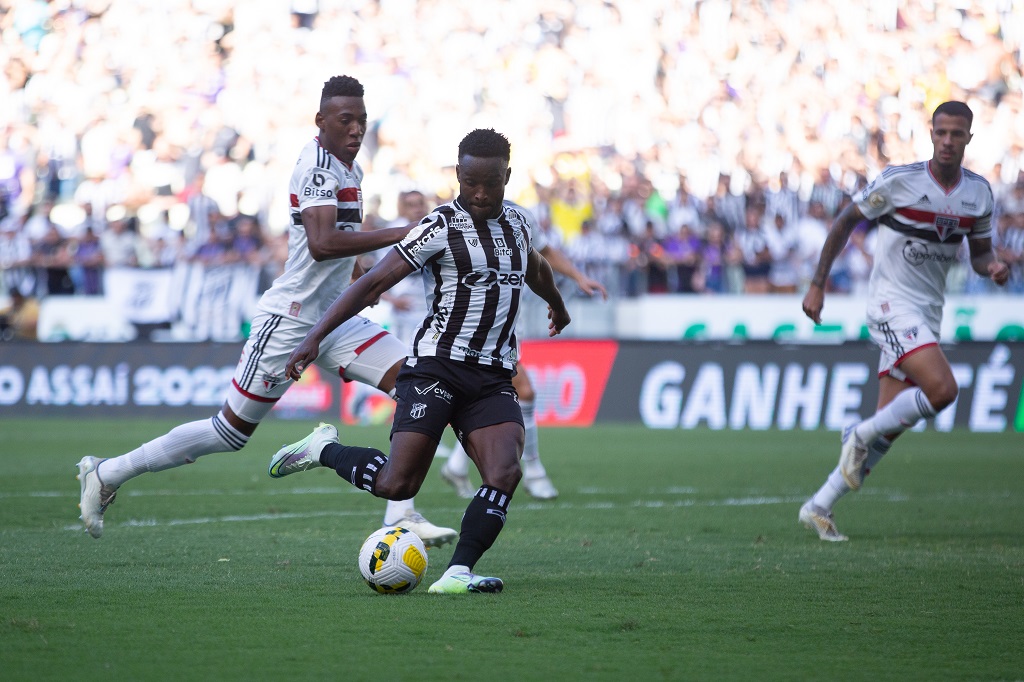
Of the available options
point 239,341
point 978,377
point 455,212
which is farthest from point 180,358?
point 455,212

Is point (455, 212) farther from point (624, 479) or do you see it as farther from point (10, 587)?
point (624, 479)

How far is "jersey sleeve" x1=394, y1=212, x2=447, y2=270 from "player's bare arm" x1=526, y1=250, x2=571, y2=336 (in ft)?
1.74

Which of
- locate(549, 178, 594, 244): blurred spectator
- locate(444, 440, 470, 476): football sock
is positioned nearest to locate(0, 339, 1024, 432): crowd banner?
locate(549, 178, 594, 244): blurred spectator

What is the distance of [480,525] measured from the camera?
588cm

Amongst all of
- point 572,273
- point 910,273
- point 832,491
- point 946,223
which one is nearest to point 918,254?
point 910,273

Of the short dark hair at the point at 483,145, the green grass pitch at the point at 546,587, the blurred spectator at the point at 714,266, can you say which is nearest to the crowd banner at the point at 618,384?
the blurred spectator at the point at 714,266

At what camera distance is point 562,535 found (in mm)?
8031

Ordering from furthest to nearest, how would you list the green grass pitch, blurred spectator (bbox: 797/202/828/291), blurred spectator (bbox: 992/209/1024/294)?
blurred spectator (bbox: 797/202/828/291) → blurred spectator (bbox: 992/209/1024/294) → the green grass pitch

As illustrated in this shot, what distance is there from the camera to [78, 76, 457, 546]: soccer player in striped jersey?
278 inches

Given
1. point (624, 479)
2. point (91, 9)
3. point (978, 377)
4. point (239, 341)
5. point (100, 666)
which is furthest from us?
point (91, 9)

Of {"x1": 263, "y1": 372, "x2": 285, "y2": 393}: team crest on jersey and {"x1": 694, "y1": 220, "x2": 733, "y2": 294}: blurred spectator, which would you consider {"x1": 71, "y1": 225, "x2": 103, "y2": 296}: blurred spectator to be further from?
{"x1": 263, "y1": 372, "x2": 285, "y2": 393}: team crest on jersey

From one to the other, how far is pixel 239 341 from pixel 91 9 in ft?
42.4

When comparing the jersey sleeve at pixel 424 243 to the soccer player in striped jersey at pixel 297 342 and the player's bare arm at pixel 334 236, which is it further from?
the soccer player in striped jersey at pixel 297 342

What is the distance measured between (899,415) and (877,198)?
1.31 metres
